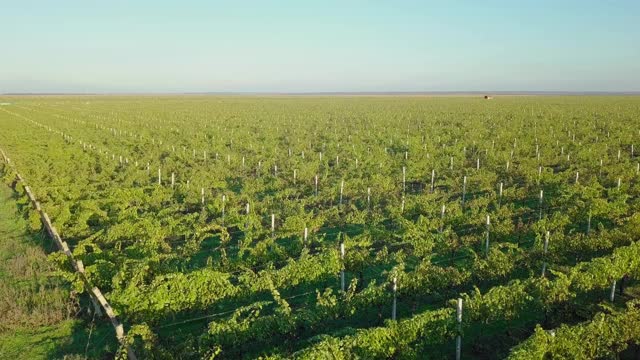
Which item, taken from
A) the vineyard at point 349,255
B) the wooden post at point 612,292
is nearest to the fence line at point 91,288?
the vineyard at point 349,255

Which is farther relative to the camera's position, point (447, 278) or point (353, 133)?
point (353, 133)

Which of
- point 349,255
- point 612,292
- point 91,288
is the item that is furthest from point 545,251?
point 91,288

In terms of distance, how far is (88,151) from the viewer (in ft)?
103

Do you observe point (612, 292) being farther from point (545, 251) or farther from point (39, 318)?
point (39, 318)

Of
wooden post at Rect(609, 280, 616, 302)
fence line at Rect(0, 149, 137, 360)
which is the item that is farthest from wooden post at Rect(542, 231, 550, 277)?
fence line at Rect(0, 149, 137, 360)

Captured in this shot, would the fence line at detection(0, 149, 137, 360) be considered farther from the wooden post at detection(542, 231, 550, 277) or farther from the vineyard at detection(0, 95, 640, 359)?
the wooden post at detection(542, 231, 550, 277)

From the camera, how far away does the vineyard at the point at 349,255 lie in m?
8.91

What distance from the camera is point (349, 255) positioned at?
1204 cm

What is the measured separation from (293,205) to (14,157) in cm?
2074

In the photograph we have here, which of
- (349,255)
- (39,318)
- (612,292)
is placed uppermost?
(349,255)

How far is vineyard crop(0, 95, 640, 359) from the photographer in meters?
8.91

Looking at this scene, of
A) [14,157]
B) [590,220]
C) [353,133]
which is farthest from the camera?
[353,133]

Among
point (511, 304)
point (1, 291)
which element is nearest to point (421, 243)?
point (511, 304)

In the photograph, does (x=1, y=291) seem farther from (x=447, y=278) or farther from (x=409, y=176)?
(x=409, y=176)
